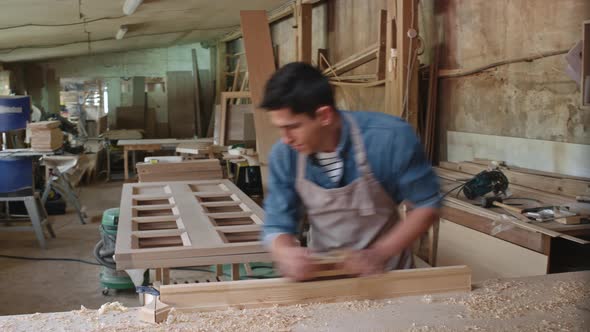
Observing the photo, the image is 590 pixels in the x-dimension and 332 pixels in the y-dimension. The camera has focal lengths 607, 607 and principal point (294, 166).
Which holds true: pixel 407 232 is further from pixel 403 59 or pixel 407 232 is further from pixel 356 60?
pixel 356 60

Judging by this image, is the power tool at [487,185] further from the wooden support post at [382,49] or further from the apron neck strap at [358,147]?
the wooden support post at [382,49]

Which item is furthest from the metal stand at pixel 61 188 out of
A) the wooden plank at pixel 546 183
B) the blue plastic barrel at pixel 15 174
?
the wooden plank at pixel 546 183

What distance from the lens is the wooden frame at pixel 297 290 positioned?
5.64ft

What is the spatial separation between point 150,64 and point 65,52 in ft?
7.54

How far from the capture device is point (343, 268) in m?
1.80

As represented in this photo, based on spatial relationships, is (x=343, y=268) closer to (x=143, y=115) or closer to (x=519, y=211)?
(x=519, y=211)

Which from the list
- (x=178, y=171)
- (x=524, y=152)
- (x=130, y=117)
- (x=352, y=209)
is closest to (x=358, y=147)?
(x=352, y=209)

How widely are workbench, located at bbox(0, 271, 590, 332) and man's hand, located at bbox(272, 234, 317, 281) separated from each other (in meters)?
0.10

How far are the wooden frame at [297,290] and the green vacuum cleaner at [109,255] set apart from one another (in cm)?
287

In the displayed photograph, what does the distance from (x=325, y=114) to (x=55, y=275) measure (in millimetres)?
4393

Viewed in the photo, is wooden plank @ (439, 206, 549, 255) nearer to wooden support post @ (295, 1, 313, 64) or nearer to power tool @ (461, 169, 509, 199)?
power tool @ (461, 169, 509, 199)

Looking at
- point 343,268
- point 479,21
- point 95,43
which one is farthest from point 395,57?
point 95,43

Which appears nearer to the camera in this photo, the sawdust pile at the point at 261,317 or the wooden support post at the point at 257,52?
the sawdust pile at the point at 261,317

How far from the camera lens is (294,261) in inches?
67.9
